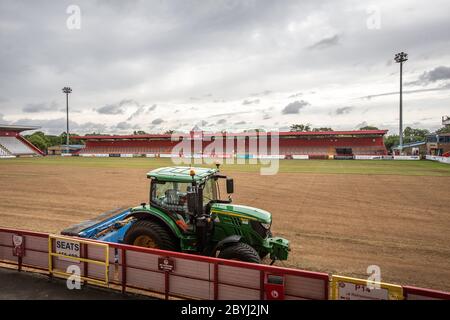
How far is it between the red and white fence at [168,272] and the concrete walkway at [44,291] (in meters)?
0.18

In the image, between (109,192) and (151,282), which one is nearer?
(151,282)

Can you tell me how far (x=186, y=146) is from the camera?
7419 centimetres

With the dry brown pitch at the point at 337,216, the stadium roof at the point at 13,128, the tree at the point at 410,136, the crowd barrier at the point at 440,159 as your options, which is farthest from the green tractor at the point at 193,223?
the tree at the point at 410,136

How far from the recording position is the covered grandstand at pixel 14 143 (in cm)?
6906

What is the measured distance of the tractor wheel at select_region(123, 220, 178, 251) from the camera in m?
6.10

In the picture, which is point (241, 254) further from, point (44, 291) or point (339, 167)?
point (339, 167)

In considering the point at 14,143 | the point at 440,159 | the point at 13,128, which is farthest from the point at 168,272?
the point at 13,128

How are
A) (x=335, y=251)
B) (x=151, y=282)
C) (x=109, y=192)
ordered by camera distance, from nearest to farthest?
1. (x=151, y=282)
2. (x=335, y=251)
3. (x=109, y=192)

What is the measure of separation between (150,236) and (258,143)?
215ft

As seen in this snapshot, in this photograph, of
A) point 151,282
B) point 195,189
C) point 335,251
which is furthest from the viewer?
point 335,251

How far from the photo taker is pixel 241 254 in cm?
538
